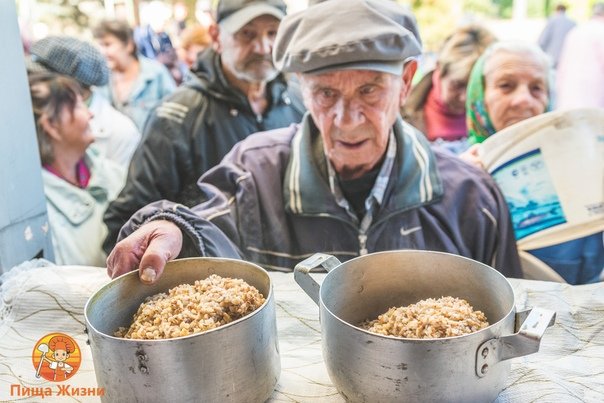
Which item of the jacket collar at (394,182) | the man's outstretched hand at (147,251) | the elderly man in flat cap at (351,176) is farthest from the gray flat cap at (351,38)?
the man's outstretched hand at (147,251)

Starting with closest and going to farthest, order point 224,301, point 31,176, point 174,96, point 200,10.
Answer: point 224,301 < point 31,176 < point 174,96 < point 200,10

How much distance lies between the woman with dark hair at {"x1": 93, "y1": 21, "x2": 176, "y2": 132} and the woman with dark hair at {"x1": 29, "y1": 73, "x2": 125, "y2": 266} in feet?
4.65

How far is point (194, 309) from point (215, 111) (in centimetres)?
162

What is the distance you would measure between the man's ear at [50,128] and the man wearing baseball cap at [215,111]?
0.36m

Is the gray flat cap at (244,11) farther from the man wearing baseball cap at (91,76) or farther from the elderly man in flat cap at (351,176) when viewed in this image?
the elderly man in flat cap at (351,176)

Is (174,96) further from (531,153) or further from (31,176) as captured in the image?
(531,153)

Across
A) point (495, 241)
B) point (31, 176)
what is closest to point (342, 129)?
point (495, 241)

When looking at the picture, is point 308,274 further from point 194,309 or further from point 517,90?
point 517,90

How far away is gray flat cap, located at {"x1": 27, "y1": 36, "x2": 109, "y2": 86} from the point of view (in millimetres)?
2463

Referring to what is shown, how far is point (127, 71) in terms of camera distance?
391 centimetres

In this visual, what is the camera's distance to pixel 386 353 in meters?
0.68

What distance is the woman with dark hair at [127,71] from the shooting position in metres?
3.81

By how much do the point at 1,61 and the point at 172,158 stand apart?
105 cm

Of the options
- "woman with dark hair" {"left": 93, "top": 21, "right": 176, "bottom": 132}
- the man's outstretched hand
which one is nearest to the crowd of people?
the man's outstretched hand
